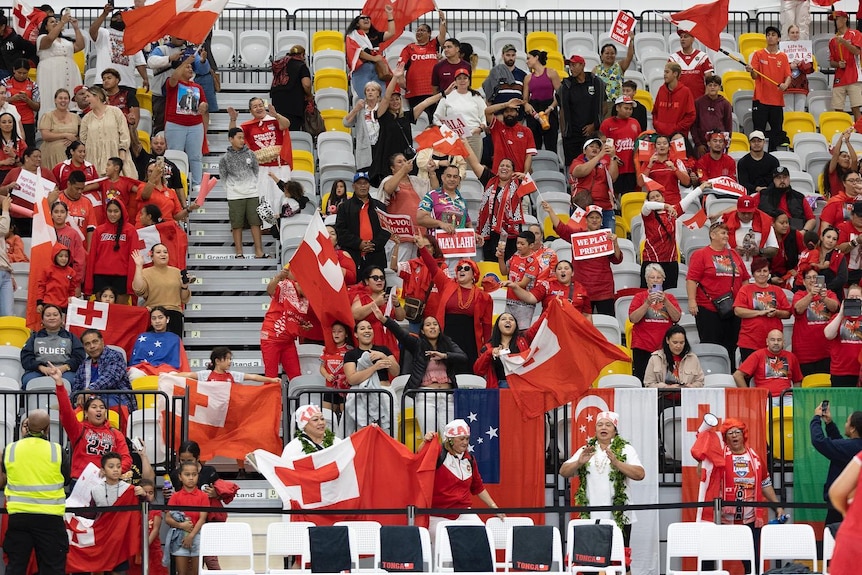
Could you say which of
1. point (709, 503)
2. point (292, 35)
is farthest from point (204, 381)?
point (292, 35)

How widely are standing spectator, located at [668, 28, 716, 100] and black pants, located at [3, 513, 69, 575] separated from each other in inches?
442

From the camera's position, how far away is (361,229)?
58.9 feet

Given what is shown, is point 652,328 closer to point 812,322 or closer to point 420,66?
point 812,322

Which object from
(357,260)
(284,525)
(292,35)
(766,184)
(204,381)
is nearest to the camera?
(284,525)

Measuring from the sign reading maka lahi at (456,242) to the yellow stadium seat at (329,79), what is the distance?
5988 millimetres

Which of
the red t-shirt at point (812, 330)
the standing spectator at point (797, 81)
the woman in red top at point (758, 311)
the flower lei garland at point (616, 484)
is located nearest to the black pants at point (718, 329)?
the woman in red top at point (758, 311)

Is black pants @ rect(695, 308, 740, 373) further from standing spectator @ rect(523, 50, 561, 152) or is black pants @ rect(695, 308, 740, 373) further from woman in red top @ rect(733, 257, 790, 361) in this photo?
standing spectator @ rect(523, 50, 561, 152)

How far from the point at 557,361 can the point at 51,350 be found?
467 centimetres

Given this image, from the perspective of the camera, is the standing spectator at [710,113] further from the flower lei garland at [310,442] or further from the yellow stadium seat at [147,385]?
the yellow stadium seat at [147,385]

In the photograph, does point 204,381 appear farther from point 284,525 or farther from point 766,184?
point 766,184

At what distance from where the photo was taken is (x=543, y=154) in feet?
69.6

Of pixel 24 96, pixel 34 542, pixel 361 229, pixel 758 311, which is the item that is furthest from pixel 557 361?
pixel 24 96

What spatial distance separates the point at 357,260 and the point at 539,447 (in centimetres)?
336

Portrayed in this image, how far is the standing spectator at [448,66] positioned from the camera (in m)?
20.9
